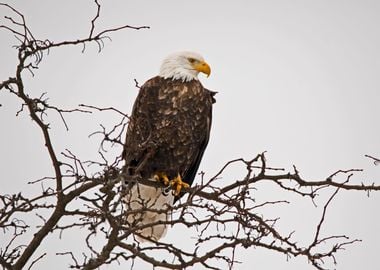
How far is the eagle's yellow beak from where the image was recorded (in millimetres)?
6668

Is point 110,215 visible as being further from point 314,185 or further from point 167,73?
point 167,73

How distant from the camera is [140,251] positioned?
11.6ft

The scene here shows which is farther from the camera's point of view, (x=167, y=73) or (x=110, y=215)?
(x=167, y=73)

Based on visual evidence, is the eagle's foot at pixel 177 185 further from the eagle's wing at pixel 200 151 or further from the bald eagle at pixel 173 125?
the eagle's wing at pixel 200 151

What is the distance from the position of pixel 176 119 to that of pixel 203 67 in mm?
881

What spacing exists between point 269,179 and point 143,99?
2319 millimetres

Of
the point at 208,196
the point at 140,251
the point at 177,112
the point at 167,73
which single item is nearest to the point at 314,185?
the point at 208,196

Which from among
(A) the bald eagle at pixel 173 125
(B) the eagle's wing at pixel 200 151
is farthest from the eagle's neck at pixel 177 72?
(B) the eagle's wing at pixel 200 151

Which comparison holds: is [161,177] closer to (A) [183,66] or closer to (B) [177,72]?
(B) [177,72]

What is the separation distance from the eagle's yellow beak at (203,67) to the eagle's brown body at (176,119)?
274mm

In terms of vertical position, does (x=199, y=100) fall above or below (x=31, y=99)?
above

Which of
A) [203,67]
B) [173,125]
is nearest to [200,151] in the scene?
[173,125]

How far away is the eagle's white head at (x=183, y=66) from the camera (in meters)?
6.51

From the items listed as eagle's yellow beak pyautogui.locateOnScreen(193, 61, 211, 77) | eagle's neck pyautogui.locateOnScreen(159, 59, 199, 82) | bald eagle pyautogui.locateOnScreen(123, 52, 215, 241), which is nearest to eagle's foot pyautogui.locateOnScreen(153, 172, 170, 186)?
bald eagle pyautogui.locateOnScreen(123, 52, 215, 241)
